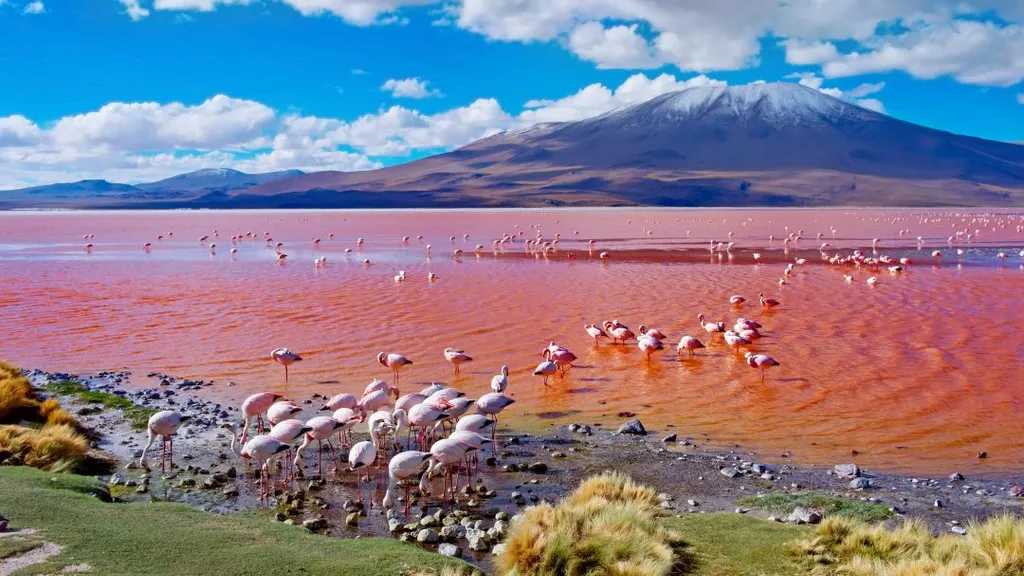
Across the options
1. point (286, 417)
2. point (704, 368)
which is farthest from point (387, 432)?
point (704, 368)

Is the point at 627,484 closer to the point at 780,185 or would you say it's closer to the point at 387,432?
the point at 387,432

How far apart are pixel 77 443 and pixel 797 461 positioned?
30.5 feet

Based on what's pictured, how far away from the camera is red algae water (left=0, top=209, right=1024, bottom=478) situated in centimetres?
1210

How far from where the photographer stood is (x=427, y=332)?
1928 centimetres

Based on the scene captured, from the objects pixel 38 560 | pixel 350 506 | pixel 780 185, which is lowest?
pixel 350 506

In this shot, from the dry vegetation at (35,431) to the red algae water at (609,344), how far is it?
9.01 ft

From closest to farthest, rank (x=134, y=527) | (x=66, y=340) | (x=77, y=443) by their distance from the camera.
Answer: (x=134, y=527) → (x=77, y=443) → (x=66, y=340)

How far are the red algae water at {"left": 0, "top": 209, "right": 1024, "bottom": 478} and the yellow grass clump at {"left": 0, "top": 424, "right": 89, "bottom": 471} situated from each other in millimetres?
3807

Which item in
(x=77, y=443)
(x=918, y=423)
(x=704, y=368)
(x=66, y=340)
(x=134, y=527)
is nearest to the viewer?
(x=134, y=527)

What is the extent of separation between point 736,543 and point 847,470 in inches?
129

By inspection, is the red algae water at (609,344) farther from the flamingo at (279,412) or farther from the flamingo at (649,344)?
the flamingo at (279,412)

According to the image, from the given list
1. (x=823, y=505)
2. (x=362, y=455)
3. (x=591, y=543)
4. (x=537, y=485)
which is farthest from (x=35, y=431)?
(x=823, y=505)

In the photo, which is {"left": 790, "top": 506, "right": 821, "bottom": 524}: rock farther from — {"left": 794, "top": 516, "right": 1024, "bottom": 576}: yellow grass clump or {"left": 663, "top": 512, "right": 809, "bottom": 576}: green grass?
{"left": 794, "top": 516, "right": 1024, "bottom": 576}: yellow grass clump

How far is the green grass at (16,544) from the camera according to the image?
6121mm
